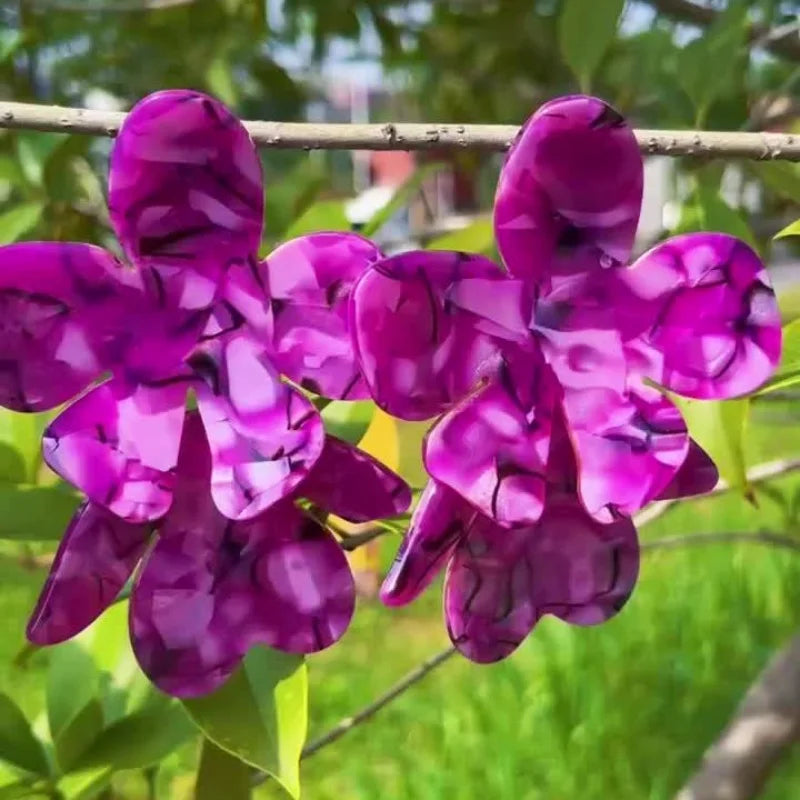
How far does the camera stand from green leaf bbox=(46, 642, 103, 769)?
1.44 feet

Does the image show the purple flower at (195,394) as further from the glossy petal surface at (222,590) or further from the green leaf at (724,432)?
the green leaf at (724,432)

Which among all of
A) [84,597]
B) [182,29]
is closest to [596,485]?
[84,597]

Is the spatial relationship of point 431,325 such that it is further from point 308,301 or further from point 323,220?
point 323,220

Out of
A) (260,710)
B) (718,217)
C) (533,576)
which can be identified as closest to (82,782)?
(260,710)

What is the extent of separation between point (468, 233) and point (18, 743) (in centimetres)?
29

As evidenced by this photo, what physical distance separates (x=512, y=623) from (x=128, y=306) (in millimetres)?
128

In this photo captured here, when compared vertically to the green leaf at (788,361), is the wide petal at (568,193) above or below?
above

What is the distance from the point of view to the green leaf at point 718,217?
457 millimetres

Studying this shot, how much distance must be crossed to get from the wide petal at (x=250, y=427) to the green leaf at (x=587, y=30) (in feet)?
0.95

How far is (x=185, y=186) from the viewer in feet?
0.79

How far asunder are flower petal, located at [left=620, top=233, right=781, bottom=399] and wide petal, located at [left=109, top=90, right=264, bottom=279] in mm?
92

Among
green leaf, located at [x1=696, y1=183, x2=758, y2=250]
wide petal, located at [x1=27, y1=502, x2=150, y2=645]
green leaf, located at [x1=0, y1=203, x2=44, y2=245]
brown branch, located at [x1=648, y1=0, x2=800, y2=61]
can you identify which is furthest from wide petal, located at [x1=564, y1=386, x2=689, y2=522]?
Result: brown branch, located at [x1=648, y1=0, x2=800, y2=61]

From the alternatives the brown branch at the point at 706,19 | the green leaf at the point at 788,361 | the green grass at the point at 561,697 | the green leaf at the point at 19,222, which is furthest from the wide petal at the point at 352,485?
the green grass at the point at 561,697

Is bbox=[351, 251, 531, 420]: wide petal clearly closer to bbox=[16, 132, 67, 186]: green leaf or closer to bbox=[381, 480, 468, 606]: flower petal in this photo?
bbox=[381, 480, 468, 606]: flower petal
